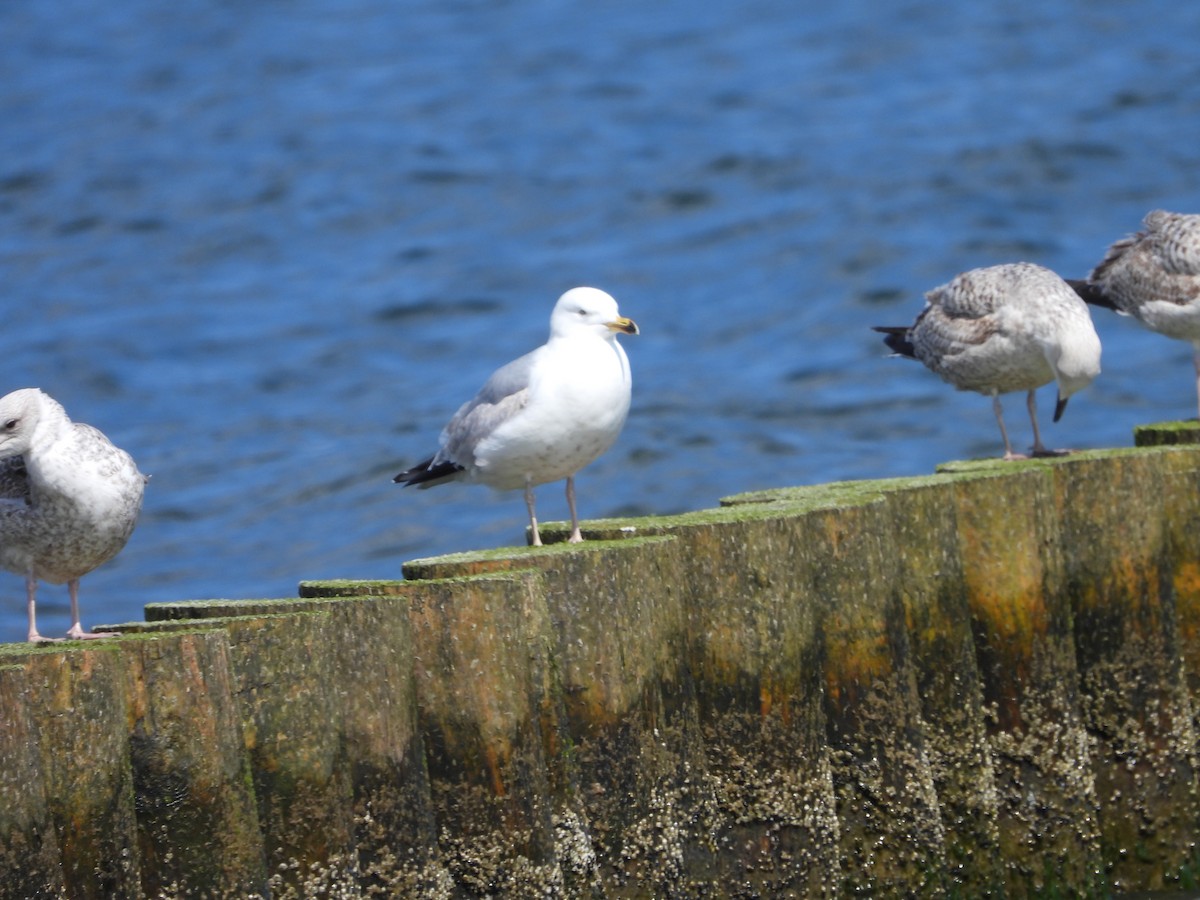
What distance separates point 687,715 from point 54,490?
6.66 ft

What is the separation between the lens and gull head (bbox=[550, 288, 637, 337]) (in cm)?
623

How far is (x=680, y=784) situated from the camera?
17.4 feet

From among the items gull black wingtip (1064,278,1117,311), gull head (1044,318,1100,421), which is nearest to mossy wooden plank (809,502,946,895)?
gull head (1044,318,1100,421)

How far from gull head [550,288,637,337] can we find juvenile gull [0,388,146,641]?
5.12 feet

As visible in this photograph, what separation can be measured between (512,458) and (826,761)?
1489 millimetres

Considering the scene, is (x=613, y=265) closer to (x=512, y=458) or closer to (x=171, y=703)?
(x=512, y=458)

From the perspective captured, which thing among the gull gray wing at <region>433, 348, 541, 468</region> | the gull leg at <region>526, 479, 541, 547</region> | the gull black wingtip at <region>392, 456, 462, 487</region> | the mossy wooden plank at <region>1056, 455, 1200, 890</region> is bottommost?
the mossy wooden plank at <region>1056, 455, 1200, 890</region>

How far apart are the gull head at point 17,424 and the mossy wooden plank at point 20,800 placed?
1.39 m

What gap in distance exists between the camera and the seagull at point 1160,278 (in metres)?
8.46

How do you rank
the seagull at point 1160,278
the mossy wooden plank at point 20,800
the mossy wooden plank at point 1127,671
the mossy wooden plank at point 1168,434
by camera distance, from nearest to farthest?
the mossy wooden plank at point 20,800 < the mossy wooden plank at point 1127,671 < the mossy wooden plank at point 1168,434 < the seagull at point 1160,278

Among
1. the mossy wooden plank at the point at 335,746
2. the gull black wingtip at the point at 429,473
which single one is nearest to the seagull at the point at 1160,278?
the gull black wingtip at the point at 429,473

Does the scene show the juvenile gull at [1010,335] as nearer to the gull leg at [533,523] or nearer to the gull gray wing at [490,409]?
the gull leg at [533,523]

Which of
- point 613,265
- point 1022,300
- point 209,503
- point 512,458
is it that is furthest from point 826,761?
point 613,265

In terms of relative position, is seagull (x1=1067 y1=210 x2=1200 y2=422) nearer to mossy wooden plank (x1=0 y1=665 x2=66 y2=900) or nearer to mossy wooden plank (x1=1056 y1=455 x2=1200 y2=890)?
mossy wooden plank (x1=1056 y1=455 x2=1200 y2=890)
